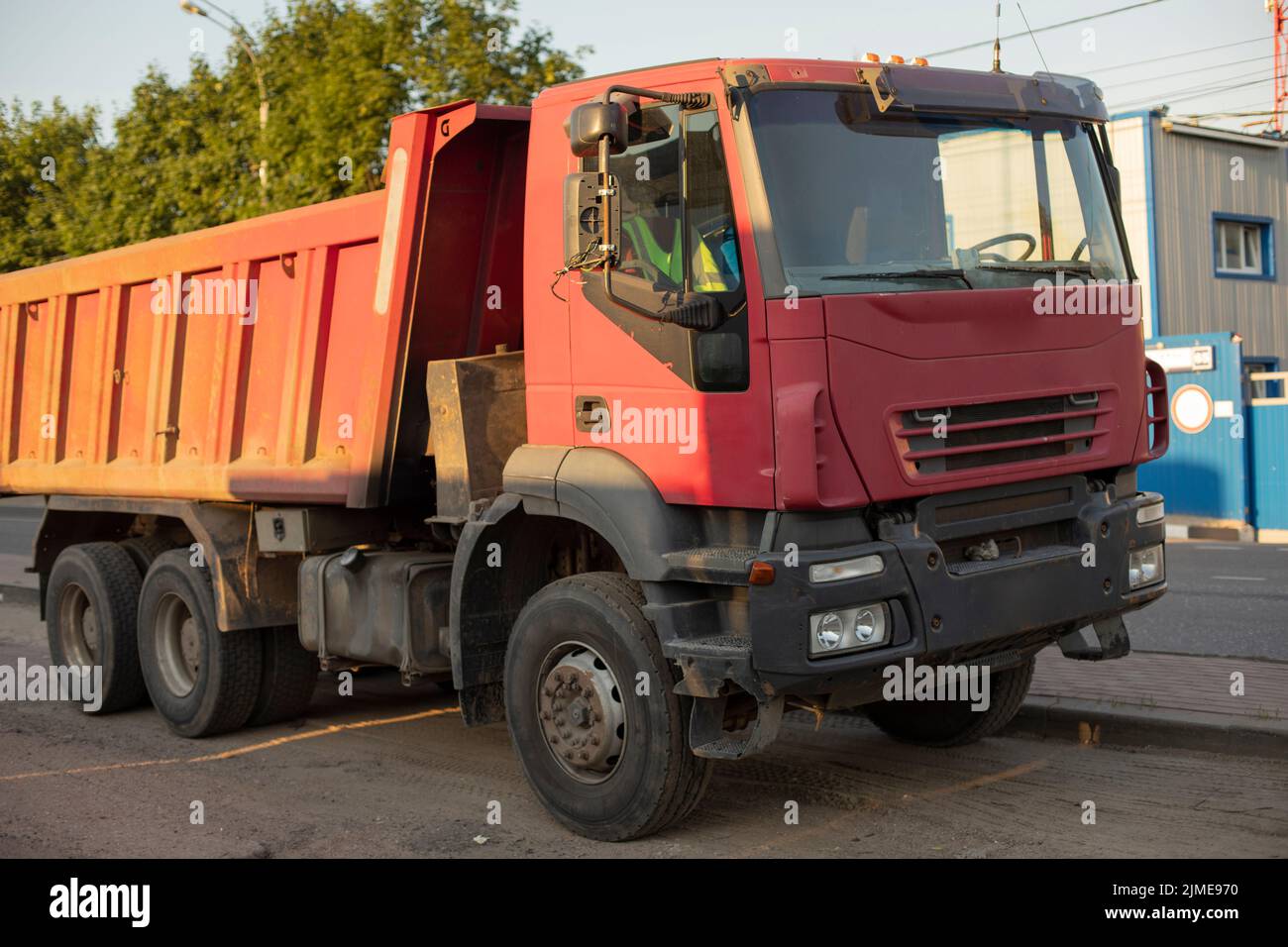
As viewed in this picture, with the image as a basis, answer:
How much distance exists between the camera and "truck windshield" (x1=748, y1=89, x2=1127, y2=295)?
17.1 feet

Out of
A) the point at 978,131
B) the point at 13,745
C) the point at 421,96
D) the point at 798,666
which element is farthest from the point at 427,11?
Result: the point at 798,666

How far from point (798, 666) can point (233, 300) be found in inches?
177

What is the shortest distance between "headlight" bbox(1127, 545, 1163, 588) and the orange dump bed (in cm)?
300

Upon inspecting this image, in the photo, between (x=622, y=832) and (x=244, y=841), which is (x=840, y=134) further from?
(x=244, y=841)

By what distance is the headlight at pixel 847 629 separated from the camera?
500 cm

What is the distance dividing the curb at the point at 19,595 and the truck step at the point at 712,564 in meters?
10.9

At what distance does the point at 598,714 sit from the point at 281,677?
10.6 feet

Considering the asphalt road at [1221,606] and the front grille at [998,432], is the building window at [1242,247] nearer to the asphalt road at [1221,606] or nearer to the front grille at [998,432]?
the asphalt road at [1221,606]

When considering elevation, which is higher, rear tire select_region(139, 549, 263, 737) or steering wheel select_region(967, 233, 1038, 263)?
steering wheel select_region(967, 233, 1038, 263)

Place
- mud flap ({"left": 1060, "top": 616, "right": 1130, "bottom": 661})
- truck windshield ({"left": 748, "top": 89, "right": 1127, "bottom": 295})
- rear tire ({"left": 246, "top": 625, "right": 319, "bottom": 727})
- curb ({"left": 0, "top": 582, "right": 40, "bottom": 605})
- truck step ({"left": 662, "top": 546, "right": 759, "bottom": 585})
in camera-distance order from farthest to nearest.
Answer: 1. curb ({"left": 0, "top": 582, "right": 40, "bottom": 605})
2. rear tire ({"left": 246, "top": 625, "right": 319, "bottom": 727})
3. mud flap ({"left": 1060, "top": 616, "right": 1130, "bottom": 661})
4. truck windshield ({"left": 748, "top": 89, "right": 1127, "bottom": 295})
5. truck step ({"left": 662, "top": 546, "right": 759, "bottom": 585})

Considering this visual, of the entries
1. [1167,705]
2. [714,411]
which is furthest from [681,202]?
[1167,705]

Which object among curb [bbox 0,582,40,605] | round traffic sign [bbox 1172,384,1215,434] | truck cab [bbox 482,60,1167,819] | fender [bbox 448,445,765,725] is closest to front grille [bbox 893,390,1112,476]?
truck cab [bbox 482,60,1167,819]

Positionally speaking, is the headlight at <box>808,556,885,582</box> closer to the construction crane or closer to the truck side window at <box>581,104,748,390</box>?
the truck side window at <box>581,104,748,390</box>

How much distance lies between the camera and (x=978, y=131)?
19.1ft
